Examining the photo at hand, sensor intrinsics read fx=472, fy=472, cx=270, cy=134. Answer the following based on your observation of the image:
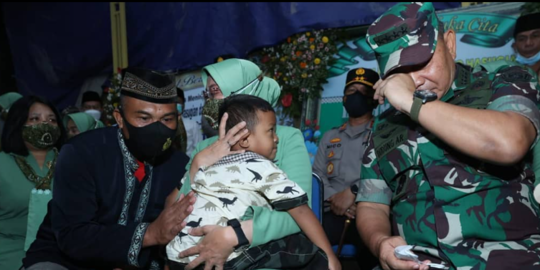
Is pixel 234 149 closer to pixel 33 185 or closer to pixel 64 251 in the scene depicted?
pixel 64 251

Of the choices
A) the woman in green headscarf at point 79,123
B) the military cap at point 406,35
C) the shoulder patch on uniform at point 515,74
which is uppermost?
the military cap at point 406,35

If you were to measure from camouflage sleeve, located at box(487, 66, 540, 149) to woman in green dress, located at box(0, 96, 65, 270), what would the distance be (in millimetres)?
2889

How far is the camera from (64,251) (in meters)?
2.44

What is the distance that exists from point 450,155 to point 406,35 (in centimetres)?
51

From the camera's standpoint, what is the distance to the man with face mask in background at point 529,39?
4.24 m

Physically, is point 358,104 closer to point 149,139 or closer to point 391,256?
point 149,139

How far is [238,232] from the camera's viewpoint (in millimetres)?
1897

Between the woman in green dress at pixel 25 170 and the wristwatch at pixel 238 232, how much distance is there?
1.89 meters

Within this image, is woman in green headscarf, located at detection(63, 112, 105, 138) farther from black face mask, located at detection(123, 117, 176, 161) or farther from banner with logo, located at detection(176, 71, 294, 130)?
black face mask, located at detection(123, 117, 176, 161)

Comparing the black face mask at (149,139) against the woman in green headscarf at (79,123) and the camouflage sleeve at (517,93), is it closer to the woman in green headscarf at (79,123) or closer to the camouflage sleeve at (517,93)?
the camouflage sleeve at (517,93)

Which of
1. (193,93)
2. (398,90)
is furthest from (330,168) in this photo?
(193,93)

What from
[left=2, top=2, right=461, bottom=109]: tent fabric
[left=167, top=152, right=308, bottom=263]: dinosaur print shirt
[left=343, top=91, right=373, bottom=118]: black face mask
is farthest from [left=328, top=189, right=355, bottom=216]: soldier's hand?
[left=2, top=2, right=461, bottom=109]: tent fabric

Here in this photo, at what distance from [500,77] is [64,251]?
2.22 m

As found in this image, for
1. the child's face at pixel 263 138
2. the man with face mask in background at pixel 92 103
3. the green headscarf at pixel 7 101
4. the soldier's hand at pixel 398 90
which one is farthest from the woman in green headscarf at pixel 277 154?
the man with face mask in background at pixel 92 103
